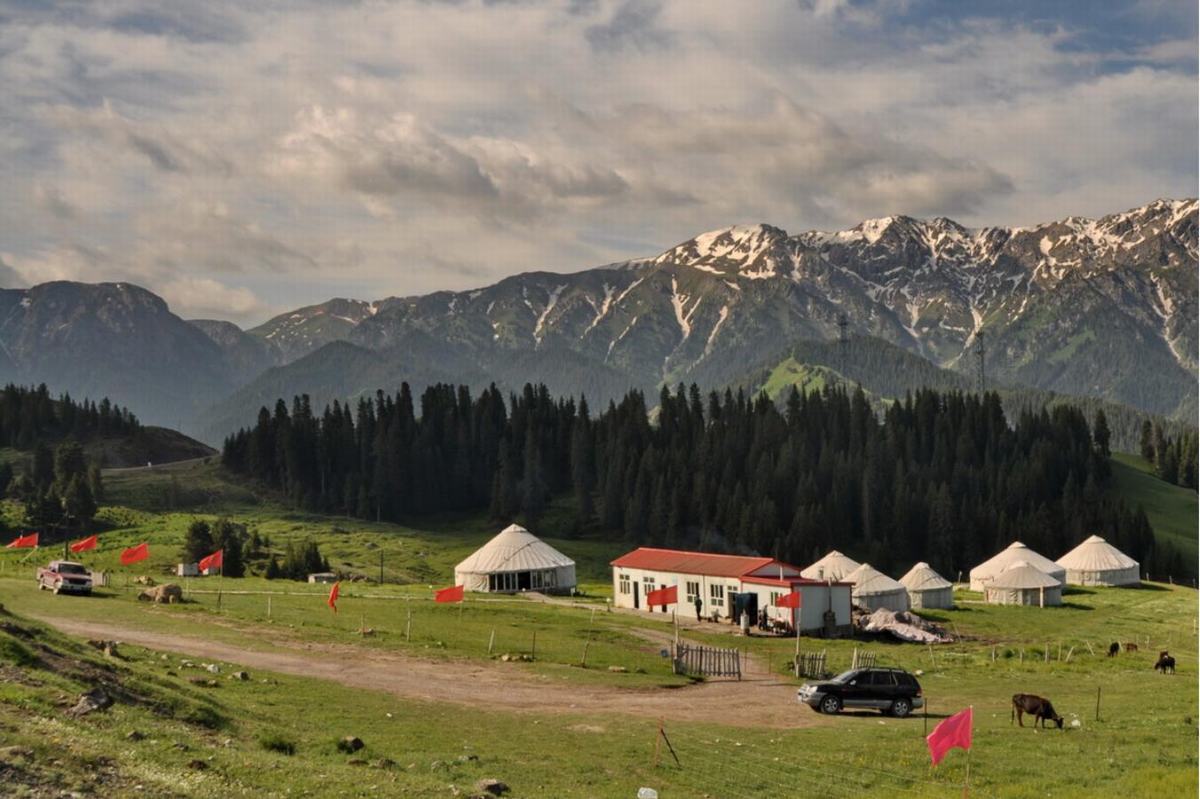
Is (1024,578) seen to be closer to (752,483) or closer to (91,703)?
(752,483)

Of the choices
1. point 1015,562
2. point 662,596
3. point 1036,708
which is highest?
point 662,596

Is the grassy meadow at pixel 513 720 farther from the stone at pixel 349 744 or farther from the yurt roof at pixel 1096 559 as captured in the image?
the yurt roof at pixel 1096 559

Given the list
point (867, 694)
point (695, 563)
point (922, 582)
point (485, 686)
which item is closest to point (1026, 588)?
point (922, 582)

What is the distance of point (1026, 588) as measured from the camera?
106 meters

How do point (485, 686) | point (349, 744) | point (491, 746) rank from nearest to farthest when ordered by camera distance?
1. point (349, 744)
2. point (491, 746)
3. point (485, 686)

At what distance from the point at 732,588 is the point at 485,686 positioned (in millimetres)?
39105

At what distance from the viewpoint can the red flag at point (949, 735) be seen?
28156 millimetres

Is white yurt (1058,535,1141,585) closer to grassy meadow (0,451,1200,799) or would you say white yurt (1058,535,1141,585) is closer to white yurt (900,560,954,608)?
white yurt (900,560,954,608)

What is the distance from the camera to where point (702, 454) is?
17412cm

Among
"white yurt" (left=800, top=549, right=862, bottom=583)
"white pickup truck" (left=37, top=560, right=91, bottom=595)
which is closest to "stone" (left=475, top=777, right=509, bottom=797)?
"white pickup truck" (left=37, top=560, right=91, bottom=595)

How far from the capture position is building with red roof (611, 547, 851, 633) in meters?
76.2

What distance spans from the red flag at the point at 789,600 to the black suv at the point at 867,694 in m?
29.9

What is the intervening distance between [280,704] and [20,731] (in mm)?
13446

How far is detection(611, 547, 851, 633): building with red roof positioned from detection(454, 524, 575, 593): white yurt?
957 centimetres
